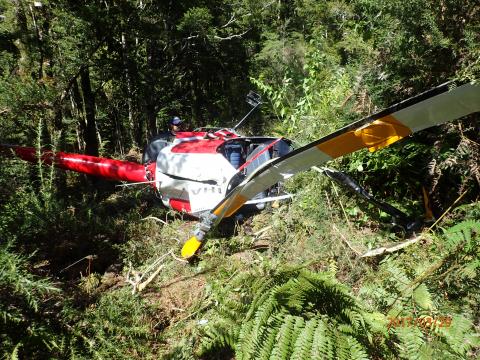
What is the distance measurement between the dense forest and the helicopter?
322mm

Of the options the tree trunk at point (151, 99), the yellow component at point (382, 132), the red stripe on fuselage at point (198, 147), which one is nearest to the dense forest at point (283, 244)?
the yellow component at point (382, 132)

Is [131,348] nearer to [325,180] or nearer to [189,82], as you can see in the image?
[325,180]

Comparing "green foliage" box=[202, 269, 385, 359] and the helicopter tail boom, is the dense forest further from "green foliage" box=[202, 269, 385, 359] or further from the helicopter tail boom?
the helicopter tail boom

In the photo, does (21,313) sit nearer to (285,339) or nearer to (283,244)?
(285,339)

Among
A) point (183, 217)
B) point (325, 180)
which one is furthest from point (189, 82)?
point (325, 180)

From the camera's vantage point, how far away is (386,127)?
2.62 metres

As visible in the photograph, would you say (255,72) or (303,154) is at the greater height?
(255,72)

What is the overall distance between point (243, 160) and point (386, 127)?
359 centimetres

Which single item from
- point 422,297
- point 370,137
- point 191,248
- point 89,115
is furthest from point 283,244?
point 89,115

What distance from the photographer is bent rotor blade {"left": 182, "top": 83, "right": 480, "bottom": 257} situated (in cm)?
240

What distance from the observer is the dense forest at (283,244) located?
222 centimetres

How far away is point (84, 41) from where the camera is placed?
7.55 m

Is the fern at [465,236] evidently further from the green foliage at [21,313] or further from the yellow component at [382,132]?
the green foliage at [21,313]

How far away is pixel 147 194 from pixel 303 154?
4888 mm
